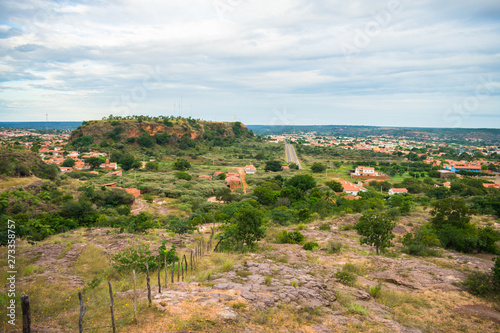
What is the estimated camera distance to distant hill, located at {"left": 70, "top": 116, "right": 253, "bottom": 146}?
81188 mm

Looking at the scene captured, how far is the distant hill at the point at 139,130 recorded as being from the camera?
81.2 m

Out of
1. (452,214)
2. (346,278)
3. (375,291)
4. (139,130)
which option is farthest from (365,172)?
(139,130)

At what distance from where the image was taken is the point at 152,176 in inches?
2000

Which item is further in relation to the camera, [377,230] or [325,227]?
[325,227]

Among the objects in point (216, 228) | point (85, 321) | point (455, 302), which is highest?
point (85, 321)

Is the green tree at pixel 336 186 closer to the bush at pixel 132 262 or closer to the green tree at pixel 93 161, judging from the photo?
the bush at pixel 132 262

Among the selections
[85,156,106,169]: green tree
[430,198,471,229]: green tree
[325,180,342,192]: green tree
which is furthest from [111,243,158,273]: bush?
[85,156,106,169]: green tree

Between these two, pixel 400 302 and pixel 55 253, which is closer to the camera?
pixel 400 302

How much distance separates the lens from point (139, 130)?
86.5 meters

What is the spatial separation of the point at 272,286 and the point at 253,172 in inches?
2015

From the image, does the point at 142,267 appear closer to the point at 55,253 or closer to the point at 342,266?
the point at 55,253

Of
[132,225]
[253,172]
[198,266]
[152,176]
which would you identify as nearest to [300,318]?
[198,266]

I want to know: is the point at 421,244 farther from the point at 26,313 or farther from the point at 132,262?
the point at 26,313

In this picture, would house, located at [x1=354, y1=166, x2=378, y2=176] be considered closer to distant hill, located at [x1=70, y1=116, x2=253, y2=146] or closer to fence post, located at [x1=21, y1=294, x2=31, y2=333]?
distant hill, located at [x1=70, y1=116, x2=253, y2=146]
